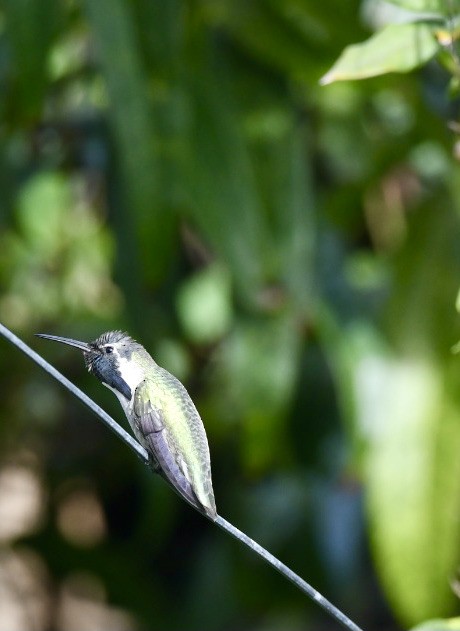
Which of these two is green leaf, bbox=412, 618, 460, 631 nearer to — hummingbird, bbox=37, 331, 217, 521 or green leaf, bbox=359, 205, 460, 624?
hummingbird, bbox=37, 331, 217, 521

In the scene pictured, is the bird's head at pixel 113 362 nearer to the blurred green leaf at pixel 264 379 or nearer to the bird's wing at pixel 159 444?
the bird's wing at pixel 159 444

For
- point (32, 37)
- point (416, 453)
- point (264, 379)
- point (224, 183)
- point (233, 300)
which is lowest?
point (416, 453)

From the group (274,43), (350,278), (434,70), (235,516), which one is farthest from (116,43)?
(235,516)

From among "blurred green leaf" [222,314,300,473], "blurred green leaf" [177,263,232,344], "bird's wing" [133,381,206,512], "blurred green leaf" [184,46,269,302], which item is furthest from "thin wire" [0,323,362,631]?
Answer: "blurred green leaf" [177,263,232,344]

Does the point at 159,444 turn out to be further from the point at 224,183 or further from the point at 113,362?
the point at 224,183

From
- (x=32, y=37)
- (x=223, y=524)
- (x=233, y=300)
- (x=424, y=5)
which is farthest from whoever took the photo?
(x=233, y=300)

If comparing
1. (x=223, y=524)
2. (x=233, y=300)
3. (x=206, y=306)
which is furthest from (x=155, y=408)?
(x=206, y=306)
